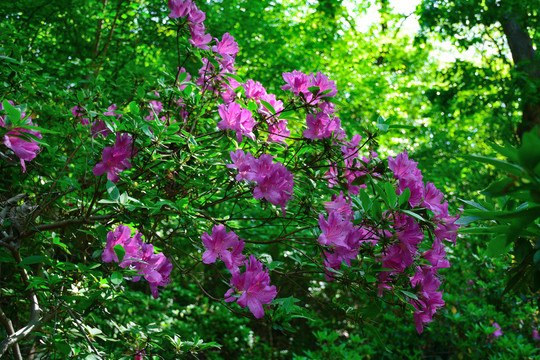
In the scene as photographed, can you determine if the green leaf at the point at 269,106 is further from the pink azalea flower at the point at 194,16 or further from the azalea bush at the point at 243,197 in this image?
the pink azalea flower at the point at 194,16

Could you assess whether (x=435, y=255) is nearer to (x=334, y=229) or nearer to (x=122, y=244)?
(x=334, y=229)

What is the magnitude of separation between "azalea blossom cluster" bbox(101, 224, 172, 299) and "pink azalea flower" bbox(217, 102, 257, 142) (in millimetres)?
448

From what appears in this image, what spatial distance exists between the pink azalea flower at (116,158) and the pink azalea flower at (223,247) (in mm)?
361

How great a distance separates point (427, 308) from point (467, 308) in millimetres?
2935

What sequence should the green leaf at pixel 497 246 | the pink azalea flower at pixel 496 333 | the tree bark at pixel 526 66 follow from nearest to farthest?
the green leaf at pixel 497 246, the pink azalea flower at pixel 496 333, the tree bark at pixel 526 66

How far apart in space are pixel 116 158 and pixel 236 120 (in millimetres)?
398

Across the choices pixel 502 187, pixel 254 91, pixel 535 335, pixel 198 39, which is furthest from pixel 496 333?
pixel 502 187

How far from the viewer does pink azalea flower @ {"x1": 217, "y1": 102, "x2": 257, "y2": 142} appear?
5.07 feet

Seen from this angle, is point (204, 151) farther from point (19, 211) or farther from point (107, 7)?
point (107, 7)

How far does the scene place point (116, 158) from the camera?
4.90ft

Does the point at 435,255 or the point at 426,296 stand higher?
the point at 435,255

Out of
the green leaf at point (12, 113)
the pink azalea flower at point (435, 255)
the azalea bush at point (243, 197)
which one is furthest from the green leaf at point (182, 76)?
the pink azalea flower at point (435, 255)

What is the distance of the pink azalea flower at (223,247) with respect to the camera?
1.39 meters

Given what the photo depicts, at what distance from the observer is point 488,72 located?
5398 millimetres
